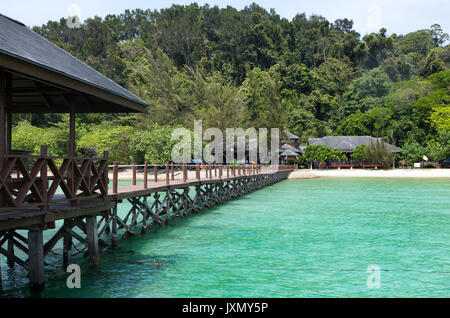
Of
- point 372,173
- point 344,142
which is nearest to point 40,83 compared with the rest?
point 372,173

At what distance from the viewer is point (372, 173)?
55.2 meters

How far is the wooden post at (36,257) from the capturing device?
25.6 ft

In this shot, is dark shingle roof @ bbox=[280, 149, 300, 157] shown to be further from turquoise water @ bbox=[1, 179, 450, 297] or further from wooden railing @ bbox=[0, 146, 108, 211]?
wooden railing @ bbox=[0, 146, 108, 211]

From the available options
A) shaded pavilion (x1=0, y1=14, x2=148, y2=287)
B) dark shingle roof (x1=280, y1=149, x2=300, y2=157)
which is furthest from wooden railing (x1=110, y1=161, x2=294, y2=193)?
dark shingle roof (x1=280, y1=149, x2=300, y2=157)

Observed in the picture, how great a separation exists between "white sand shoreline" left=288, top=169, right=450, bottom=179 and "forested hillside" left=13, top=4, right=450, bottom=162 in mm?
4651

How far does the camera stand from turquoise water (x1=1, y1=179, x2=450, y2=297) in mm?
8961

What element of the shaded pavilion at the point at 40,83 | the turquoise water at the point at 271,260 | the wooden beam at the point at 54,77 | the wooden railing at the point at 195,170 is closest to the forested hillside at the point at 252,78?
the wooden railing at the point at 195,170

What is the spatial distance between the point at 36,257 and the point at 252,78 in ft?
216

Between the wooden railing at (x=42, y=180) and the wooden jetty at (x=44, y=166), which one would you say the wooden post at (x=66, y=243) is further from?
the wooden railing at (x=42, y=180)

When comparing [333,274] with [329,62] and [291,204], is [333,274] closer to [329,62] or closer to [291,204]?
[291,204]

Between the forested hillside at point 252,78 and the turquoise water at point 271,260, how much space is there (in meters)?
31.5

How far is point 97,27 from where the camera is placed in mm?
93000

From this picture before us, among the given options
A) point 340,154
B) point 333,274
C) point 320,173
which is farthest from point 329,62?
point 333,274
